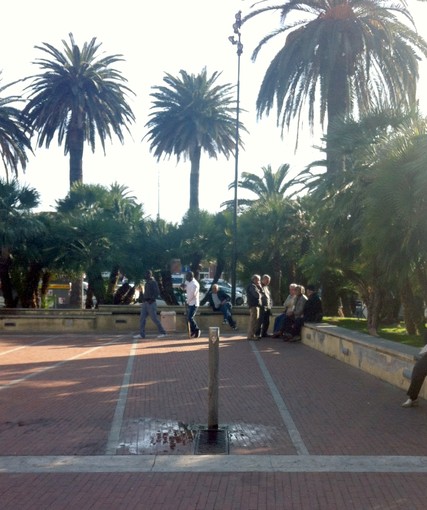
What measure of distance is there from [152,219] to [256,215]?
4888mm

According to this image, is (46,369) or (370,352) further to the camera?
(46,369)

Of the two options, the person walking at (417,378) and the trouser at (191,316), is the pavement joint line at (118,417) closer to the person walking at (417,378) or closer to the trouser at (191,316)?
the person walking at (417,378)

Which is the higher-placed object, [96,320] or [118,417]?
[96,320]

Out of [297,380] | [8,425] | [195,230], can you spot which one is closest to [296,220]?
[195,230]

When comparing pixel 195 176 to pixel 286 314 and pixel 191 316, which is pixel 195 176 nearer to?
pixel 191 316

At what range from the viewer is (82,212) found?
32.3m

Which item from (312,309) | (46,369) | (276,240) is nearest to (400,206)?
(312,309)

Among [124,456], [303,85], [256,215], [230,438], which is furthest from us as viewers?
[256,215]

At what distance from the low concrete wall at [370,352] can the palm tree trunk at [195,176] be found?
27494 mm

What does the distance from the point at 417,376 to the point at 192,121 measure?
121 ft

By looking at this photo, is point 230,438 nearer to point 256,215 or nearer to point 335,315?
point 335,315

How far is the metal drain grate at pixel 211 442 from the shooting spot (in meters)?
7.62

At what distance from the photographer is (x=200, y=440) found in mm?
8039

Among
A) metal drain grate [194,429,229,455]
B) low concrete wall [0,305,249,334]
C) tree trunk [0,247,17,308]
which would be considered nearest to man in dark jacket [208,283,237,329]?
low concrete wall [0,305,249,334]
